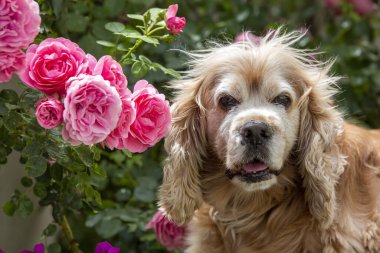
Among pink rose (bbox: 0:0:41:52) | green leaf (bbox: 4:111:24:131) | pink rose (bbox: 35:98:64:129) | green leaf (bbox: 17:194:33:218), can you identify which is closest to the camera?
pink rose (bbox: 0:0:41:52)

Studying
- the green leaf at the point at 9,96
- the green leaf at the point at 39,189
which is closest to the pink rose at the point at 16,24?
the green leaf at the point at 9,96

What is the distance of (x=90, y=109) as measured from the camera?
7.29 feet

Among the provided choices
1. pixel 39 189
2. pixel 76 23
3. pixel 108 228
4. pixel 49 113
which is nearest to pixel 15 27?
pixel 49 113

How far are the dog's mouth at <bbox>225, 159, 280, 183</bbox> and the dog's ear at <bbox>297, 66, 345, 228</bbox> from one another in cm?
16

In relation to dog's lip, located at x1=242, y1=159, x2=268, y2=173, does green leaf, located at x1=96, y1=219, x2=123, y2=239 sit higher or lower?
lower

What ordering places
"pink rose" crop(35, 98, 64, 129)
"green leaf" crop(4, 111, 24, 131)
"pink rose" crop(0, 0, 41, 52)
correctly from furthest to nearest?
"green leaf" crop(4, 111, 24, 131), "pink rose" crop(35, 98, 64, 129), "pink rose" crop(0, 0, 41, 52)

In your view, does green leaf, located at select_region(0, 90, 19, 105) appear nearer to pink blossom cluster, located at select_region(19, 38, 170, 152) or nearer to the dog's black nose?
pink blossom cluster, located at select_region(19, 38, 170, 152)

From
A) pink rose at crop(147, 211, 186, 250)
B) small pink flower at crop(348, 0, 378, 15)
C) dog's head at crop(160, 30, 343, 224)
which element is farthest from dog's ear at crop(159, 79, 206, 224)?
small pink flower at crop(348, 0, 378, 15)

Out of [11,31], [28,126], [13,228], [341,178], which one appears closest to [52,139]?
[28,126]

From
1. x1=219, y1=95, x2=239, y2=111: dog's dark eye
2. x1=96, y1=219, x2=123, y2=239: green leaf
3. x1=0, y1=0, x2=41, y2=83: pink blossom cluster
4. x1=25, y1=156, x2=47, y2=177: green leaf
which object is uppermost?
x1=0, y1=0, x2=41, y2=83: pink blossom cluster

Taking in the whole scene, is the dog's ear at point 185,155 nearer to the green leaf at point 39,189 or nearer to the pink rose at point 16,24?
the green leaf at point 39,189

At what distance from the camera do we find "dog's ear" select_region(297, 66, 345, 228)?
2.67m

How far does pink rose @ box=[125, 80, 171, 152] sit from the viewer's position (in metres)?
2.42

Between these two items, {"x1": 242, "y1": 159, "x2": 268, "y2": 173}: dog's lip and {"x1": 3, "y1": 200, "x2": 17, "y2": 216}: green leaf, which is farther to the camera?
{"x1": 3, "y1": 200, "x2": 17, "y2": 216}: green leaf
